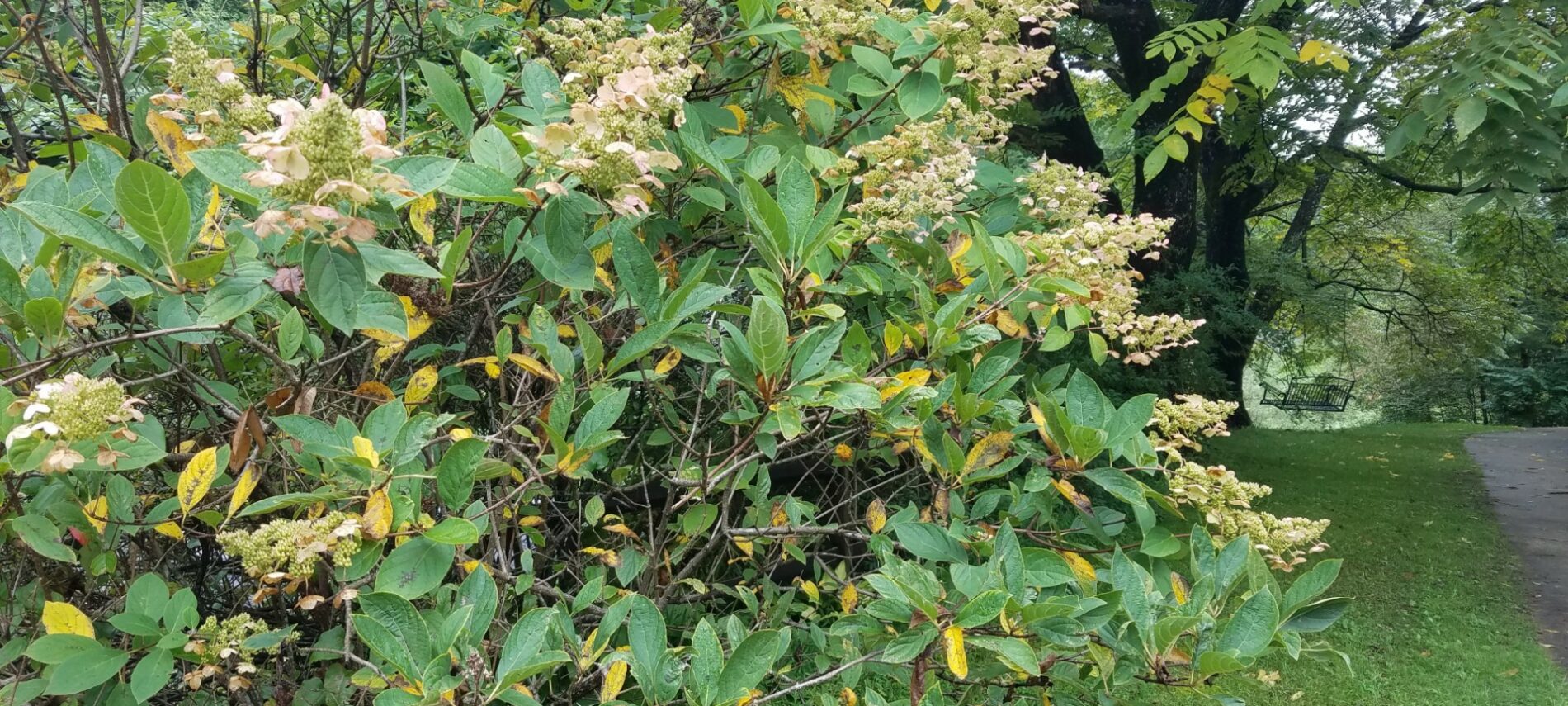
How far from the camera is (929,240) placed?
1.80 metres

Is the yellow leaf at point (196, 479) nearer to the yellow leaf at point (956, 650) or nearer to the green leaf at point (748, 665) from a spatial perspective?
the green leaf at point (748, 665)

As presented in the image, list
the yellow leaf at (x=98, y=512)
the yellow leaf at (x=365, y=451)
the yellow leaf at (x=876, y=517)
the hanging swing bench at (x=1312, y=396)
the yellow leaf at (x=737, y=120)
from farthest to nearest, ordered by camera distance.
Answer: the hanging swing bench at (x=1312, y=396), the yellow leaf at (x=737, y=120), the yellow leaf at (x=876, y=517), the yellow leaf at (x=98, y=512), the yellow leaf at (x=365, y=451)

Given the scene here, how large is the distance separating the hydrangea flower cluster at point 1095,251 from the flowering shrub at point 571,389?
0.05ft

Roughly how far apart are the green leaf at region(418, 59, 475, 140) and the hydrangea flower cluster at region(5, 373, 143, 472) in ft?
2.04

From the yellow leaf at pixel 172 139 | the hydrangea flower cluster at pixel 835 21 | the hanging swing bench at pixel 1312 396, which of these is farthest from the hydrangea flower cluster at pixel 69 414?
the hanging swing bench at pixel 1312 396

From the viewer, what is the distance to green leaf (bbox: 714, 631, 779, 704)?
1.07m

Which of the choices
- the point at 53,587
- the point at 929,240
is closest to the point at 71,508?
the point at 53,587

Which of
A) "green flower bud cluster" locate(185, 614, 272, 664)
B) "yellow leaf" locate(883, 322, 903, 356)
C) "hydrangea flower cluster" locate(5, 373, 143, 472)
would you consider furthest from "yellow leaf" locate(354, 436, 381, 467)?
"yellow leaf" locate(883, 322, 903, 356)

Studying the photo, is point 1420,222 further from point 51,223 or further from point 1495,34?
point 51,223

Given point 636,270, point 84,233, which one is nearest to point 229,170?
point 84,233

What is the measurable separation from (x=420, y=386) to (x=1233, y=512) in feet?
4.99

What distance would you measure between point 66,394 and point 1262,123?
8.67 metres

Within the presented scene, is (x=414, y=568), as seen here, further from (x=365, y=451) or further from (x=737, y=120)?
(x=737, y=120)

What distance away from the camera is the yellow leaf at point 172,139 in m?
1.33
